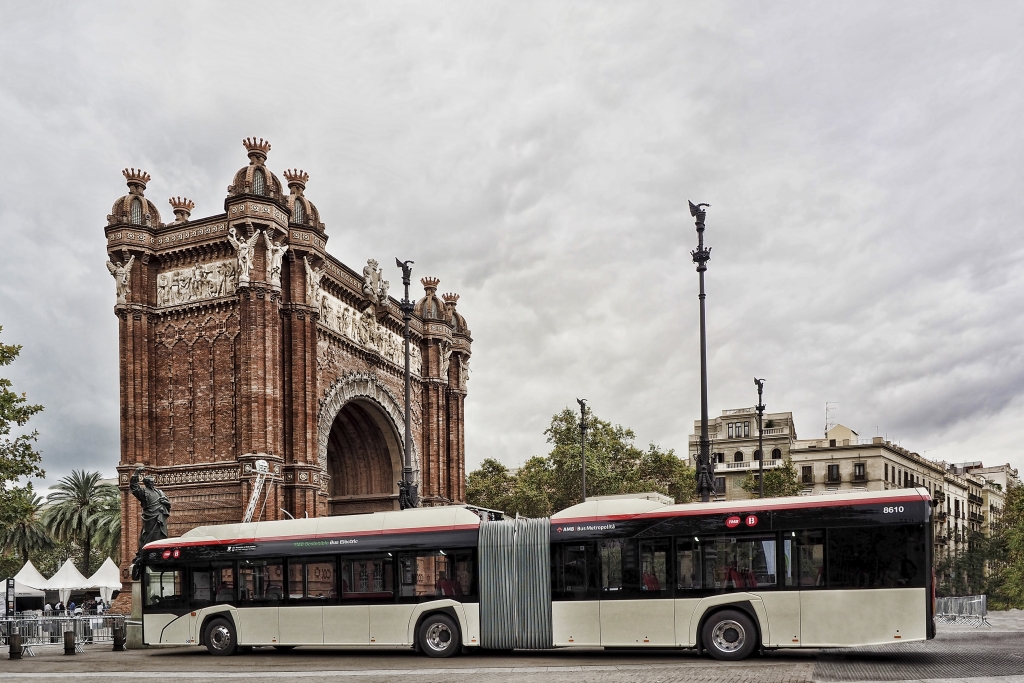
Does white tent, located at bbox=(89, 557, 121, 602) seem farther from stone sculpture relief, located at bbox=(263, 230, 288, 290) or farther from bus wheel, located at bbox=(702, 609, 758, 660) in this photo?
bus wheel, located at bbox=(702, 609, 758, 660)

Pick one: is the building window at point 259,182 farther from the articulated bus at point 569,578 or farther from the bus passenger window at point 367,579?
the bus passenger window at point 367,579

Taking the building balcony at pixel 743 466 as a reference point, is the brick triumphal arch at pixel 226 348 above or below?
above

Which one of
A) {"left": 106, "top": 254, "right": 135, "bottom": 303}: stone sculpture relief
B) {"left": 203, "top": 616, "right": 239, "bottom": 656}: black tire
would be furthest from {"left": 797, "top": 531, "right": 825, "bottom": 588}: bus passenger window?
{"left": 106, "top": 254, "right": 135, "bottom": 303}: stone sculpture relief

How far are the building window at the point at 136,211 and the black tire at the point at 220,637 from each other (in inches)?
749

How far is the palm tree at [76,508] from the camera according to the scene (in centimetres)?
5556

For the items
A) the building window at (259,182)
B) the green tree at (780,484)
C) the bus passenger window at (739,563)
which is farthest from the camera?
the green tree at (780,484)

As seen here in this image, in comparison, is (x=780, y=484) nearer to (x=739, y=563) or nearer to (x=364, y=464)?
(x=364, y=464)

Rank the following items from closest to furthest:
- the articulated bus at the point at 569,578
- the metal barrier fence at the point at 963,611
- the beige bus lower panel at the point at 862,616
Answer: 1. the beige bus lower panel at the point at 862,616
2. the articulated bus at the point at 569,578
3. the metal barrier fence at the point at 963,611

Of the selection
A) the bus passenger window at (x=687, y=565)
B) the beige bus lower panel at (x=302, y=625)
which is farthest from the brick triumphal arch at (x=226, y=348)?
the bus passenger window at (x=687, y=565)

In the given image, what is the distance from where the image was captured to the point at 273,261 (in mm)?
33969

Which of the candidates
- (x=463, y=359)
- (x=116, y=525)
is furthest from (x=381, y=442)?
(x=116, y=525)

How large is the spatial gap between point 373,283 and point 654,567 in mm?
28284

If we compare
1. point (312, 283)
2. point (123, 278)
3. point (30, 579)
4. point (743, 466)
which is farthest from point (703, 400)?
point (743, 466)

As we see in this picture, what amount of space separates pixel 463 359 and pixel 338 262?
1355cm
